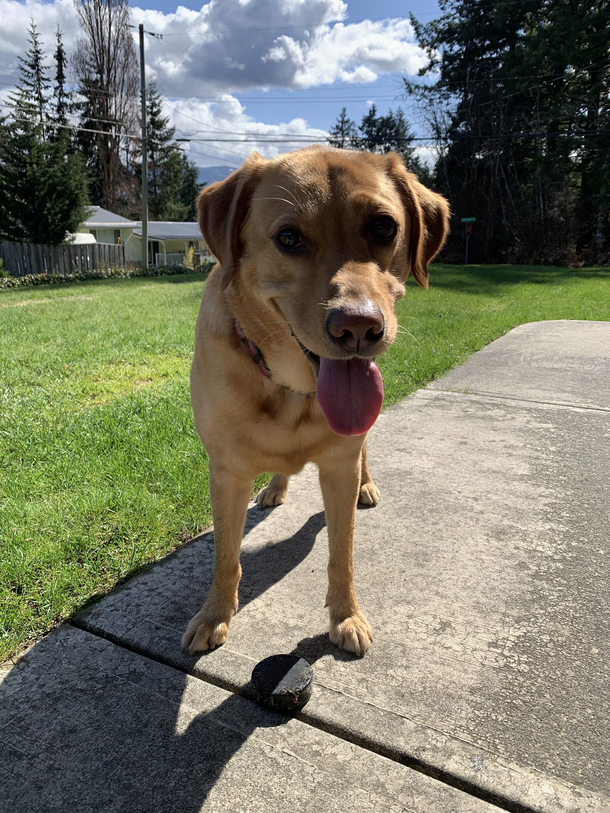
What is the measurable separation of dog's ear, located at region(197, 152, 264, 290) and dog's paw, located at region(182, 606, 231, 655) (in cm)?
125

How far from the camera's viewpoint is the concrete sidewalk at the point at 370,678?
1543mm

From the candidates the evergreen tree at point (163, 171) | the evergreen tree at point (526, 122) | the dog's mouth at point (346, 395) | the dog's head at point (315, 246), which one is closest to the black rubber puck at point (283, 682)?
the dog's mouth at point (346, 395)

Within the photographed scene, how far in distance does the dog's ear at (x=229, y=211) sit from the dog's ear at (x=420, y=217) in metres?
0.60

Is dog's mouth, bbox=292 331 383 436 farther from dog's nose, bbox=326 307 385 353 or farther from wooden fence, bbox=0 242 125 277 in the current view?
wooden fence, bbox=0 242 125 277

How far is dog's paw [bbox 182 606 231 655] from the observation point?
2051mm

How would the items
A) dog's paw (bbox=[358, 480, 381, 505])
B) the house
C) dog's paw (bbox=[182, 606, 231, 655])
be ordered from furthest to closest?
1. the house
2. dog's paw (bbox=[358, 480, 381, 505])
3. dog's paw (bbox=[182, 606, 231, 655])

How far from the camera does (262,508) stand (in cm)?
316

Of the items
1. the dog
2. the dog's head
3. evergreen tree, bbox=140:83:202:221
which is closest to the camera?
the dog's head

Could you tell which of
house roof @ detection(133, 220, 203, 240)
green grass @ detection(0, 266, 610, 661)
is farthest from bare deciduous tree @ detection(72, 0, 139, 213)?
green grass @ detection(0, 266, 610, 661)

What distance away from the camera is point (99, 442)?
3.82 metres

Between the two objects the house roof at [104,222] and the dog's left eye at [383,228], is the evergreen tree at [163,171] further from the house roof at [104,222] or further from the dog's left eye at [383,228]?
the dog's left eye at [383,228]

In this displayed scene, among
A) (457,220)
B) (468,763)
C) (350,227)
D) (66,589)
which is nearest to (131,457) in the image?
(66,589)

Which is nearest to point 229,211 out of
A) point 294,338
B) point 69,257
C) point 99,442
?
point 294,338

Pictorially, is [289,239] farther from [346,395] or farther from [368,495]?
[368,495]
